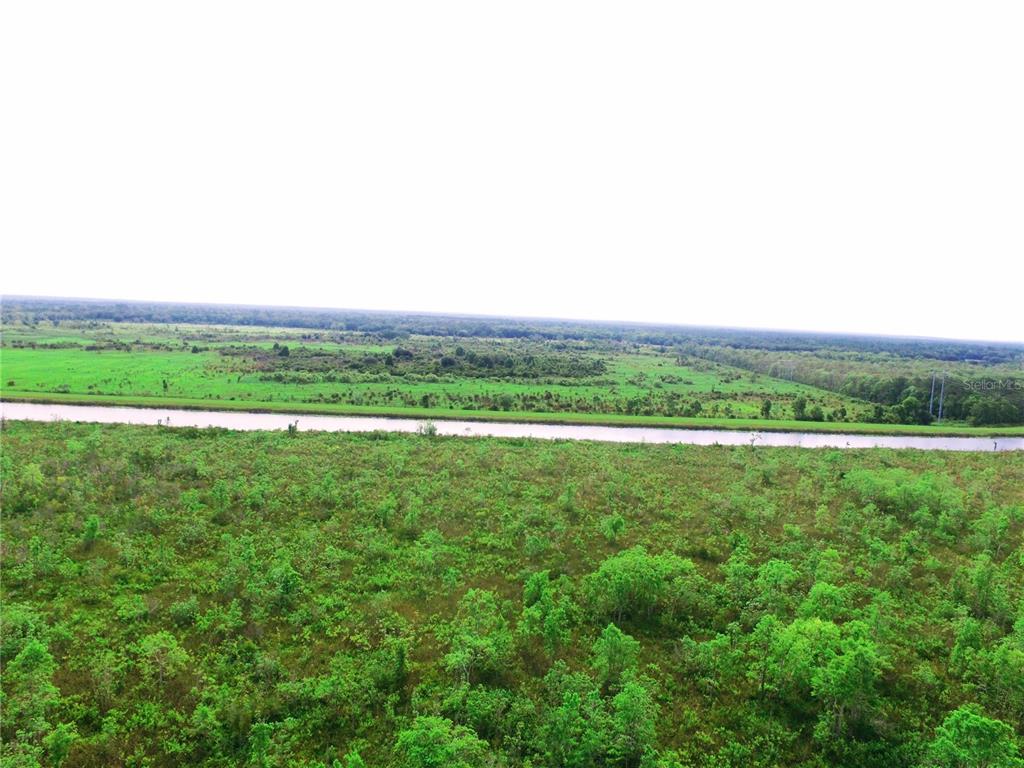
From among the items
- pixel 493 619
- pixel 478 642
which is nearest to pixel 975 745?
pixel 478 642

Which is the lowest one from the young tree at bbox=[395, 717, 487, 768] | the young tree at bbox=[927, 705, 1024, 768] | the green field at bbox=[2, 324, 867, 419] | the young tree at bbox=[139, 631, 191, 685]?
the young tree at bbox=[139, 631, 191, 685]

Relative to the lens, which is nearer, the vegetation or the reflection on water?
the reflection on water

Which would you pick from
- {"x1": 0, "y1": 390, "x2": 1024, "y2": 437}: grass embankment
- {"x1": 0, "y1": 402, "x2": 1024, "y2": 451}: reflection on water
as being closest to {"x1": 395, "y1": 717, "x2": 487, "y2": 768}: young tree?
{"x1": 0, "y1": 402, "x2": 1024, "y2": 451}: reflection on water

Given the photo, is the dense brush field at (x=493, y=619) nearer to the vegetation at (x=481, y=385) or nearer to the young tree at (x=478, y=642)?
the young tree at (x=478, y=642)

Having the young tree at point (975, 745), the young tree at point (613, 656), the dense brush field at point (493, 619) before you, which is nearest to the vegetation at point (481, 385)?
the dense brush field at point (493, 619)

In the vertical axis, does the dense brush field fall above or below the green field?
below

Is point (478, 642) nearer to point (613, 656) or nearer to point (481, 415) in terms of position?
point (613, 656)

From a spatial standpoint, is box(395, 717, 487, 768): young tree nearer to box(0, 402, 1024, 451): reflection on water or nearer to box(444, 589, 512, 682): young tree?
box(444, 589, 512, 682): young tree
